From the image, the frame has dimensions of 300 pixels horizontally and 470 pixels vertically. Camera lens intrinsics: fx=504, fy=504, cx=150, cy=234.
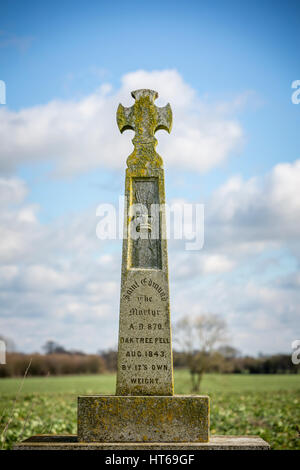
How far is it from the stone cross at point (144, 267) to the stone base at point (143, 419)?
1.16ft

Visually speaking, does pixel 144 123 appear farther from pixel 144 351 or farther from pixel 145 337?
pixel 144 351

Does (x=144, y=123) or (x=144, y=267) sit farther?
(x=144, y=123)

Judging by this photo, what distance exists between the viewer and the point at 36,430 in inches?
531

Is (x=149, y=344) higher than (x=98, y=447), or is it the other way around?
A: (x=149, y=344)

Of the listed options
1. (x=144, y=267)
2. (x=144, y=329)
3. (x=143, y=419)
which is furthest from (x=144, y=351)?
(x=144, y=267)

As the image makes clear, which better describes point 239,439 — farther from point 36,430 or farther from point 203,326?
point 203,326

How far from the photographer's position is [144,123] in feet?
28.1

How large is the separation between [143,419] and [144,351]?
3.27 ft

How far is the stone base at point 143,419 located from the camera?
7.10 m

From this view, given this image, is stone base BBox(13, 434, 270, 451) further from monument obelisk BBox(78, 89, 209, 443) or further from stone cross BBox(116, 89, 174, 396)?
stone cross BBox(116, 89, 174, 396)

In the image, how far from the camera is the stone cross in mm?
7605
